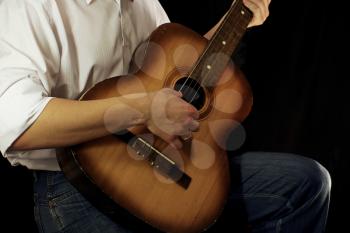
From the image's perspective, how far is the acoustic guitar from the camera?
946mm

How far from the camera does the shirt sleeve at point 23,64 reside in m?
0.88

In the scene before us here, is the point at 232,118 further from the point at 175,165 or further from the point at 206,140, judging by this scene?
the point at 175,165

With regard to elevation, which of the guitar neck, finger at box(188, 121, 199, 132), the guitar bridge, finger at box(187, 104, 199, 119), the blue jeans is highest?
the guitar neck

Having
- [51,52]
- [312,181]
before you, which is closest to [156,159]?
[51,52]

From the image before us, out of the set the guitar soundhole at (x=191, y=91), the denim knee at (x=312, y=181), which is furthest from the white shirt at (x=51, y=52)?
the denim knee at (x=312, y=181)

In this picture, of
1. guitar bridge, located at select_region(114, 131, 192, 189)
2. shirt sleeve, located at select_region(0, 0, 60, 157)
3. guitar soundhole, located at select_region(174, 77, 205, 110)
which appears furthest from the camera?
guitar soundhole, located at select_region(174, 77, 205, 110)

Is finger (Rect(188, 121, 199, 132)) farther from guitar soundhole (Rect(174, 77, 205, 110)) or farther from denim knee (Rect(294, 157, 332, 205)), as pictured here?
denim knee (Rect(294, 157, 332, 205))

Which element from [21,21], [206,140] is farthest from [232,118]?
[21,21]

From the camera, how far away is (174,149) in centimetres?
107

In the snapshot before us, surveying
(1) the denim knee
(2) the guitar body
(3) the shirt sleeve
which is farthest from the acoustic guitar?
(1) the denim knee

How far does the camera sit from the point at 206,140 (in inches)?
44.7

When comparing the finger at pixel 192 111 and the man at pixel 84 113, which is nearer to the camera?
the man at pixel 84 113

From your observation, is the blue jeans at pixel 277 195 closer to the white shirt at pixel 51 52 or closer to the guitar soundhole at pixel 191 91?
the guitar soundhole at pixel 191 91

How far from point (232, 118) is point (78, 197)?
1.68ft
